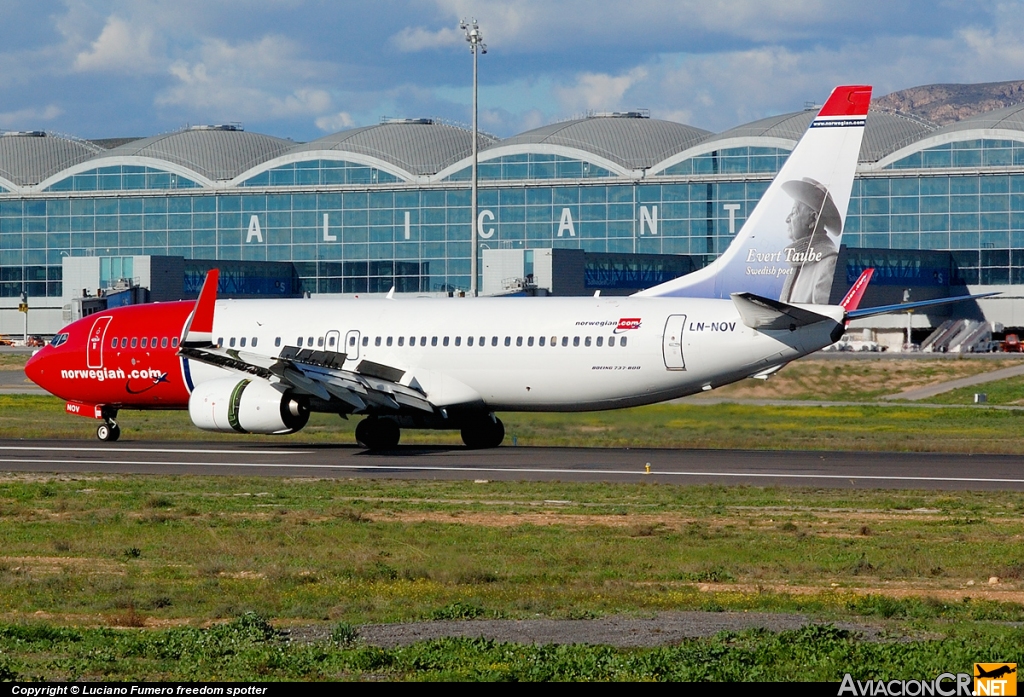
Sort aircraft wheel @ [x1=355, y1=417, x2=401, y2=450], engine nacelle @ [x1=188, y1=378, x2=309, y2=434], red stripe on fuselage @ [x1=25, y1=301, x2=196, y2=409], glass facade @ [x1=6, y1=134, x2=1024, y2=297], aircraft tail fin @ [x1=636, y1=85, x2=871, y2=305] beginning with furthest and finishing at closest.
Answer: glass facade @ [x1=6, y1=134, x2=1024, y2=297]
red stripe on fuselage @ [x1=25, y1=301, x2=196, y2=409]
aircraft wheel @ [x1=355, y1=417, x2=401, y2=450]
engine nacelle @ [x1=188, y1=378, x2=309, y2=434]
aircraft tail fin @ [x1=636, y1=85, x2=871, y2=305]

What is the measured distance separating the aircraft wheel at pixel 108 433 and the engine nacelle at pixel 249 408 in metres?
6.05

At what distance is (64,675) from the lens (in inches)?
422

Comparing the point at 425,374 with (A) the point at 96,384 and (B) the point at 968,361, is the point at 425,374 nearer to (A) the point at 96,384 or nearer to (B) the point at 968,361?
(A) the point at 96,384

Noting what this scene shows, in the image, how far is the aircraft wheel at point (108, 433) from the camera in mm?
41219

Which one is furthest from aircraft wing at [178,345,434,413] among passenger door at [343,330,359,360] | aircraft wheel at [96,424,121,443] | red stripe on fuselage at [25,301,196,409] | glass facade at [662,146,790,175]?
glass facade at [662,146,790,175]

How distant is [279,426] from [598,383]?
318 inches

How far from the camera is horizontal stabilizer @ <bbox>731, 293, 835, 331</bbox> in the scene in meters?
31.8

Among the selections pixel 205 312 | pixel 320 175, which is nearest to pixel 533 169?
pixel 320 175

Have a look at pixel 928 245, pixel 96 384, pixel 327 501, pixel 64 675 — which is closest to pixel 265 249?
pixel 928 245

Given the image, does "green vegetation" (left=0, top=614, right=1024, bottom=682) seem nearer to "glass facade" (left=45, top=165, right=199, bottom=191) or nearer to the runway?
the runway

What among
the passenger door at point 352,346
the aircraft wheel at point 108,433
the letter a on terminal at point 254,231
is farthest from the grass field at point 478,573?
the letter a on terminal at point 254,231

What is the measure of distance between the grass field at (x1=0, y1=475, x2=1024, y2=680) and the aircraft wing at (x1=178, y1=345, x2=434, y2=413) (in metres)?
7.24

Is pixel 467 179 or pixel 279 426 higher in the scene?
pixel 467 179

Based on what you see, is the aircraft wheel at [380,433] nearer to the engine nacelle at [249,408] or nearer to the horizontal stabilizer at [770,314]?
the engine nacelle at [249,408]
